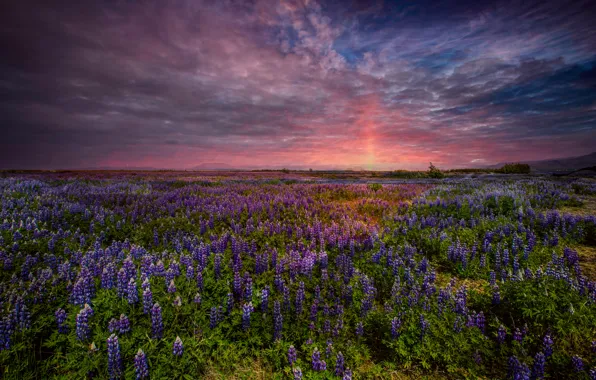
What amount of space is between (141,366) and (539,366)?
467 centimetres

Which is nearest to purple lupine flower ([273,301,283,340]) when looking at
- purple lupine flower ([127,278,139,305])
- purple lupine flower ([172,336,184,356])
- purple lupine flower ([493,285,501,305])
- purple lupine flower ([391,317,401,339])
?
purple lupine flower ([172,336,184,356])

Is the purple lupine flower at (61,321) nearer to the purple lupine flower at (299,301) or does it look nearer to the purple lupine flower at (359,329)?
the purple lupine flower at (299,301)

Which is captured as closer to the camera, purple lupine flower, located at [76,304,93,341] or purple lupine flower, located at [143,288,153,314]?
purple lupine flower, located at [76,304,93,341]

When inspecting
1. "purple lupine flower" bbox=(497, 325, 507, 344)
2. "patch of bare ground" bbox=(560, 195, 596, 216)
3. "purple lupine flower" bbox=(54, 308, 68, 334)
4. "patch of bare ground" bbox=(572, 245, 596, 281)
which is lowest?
"purple lupine flower" bbox=(497, 325, 507, 344)

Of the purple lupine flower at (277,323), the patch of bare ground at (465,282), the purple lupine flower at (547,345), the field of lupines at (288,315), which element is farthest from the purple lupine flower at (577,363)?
the purple lupine flower at (277,323)

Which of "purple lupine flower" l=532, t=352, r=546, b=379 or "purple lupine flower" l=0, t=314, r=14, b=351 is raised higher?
"purple lupine flower" l=0, t=314, r=14, b=351

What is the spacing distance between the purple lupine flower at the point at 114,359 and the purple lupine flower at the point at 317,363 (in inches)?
88.1

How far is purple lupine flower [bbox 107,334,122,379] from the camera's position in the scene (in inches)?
113

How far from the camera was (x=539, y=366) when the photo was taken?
311 cm

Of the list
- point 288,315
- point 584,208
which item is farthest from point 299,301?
point 584,208

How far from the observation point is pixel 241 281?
14.7 feet

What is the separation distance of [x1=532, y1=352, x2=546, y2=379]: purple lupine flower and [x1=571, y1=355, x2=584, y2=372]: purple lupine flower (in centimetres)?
31

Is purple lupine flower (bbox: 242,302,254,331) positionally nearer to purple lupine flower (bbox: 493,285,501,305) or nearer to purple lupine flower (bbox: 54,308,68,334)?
purple lupine flower (bbox: 54,308,68,334)

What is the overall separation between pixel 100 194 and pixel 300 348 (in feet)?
41.9
